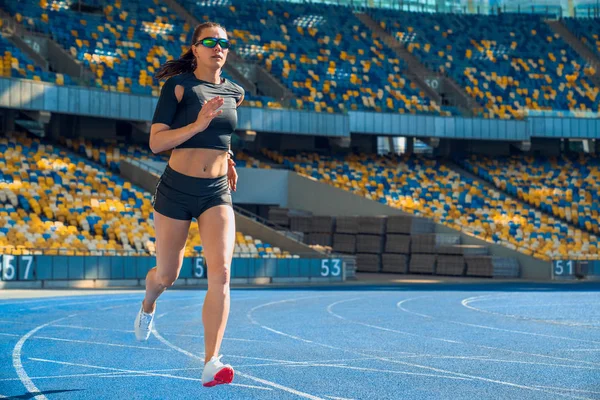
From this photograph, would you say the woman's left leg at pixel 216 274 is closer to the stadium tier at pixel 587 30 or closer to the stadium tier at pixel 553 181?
the stadium tier at pixel 553 181

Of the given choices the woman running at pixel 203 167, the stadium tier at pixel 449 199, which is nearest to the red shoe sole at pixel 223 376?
the woman running at pixel 203 167

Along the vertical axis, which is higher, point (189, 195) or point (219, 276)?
point (189, 195)

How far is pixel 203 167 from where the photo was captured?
6.40 m

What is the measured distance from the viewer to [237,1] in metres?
51.6

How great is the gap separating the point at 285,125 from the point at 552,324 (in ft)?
103

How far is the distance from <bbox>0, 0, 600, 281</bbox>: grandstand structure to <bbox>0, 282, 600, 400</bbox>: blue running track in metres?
13.7

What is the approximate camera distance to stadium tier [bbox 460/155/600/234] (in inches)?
1697

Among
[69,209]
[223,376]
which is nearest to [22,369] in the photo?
[223,376]

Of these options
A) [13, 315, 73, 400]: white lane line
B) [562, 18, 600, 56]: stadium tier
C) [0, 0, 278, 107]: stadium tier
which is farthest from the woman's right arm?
[562, 18, 600, 56]: stadium tier

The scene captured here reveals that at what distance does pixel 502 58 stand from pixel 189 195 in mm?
48825

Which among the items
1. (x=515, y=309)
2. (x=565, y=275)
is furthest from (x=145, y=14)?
(x=515, y=309)

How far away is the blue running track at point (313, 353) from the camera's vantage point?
670cm

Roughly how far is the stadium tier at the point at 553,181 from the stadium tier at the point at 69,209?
16.1 m

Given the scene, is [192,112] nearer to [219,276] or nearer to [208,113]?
[208,113]
